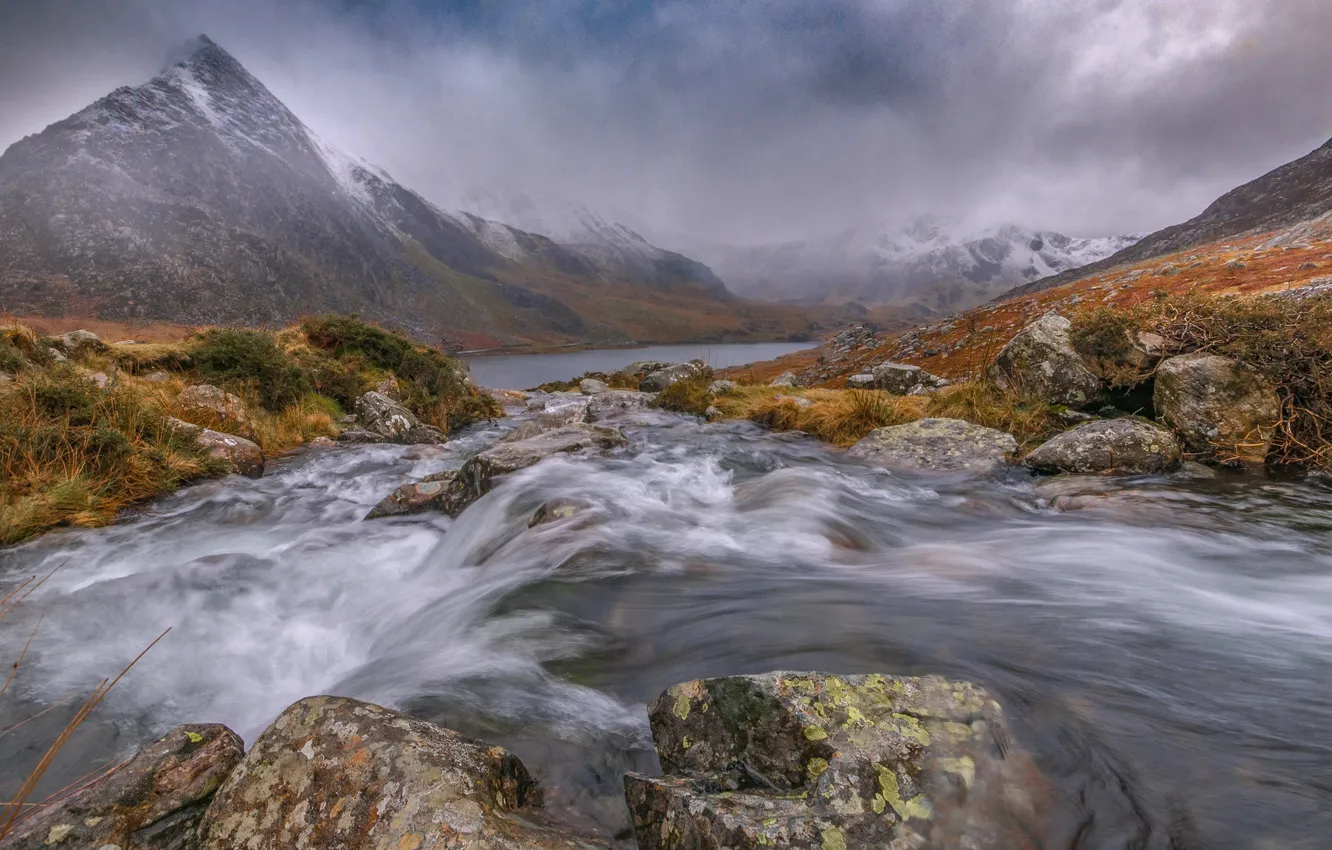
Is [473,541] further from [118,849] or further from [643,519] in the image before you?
[118,849]

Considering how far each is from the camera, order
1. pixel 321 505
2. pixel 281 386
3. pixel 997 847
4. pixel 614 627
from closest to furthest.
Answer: pixel 997 847, pixel 614 627, pixel 321 505, pixel 281 386

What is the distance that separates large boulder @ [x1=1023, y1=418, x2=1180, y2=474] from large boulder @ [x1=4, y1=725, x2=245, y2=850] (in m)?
9.44

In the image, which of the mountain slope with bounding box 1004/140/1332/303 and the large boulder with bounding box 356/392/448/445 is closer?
the large boulder with bounding box 356/392/448/445

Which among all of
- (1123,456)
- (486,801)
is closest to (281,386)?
(486,801)

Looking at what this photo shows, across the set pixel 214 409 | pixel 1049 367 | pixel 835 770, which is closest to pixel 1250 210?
pixel 1049 367

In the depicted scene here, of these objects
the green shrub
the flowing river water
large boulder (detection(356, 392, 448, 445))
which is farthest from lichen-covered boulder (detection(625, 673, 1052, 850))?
the green shrub

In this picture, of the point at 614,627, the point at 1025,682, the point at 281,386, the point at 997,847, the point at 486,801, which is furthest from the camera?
the point at 281,386

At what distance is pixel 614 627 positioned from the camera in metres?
4.35

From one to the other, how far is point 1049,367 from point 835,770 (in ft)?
36.0

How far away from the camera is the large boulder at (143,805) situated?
2135 millimetres

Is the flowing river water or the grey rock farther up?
the grey rock

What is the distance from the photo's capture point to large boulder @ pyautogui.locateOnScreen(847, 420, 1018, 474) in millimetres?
9031

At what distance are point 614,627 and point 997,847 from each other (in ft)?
9.33

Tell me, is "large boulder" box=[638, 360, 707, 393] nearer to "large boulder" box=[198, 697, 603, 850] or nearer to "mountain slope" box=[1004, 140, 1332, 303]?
"large boulder" box=[198, 697, 603, 850]
